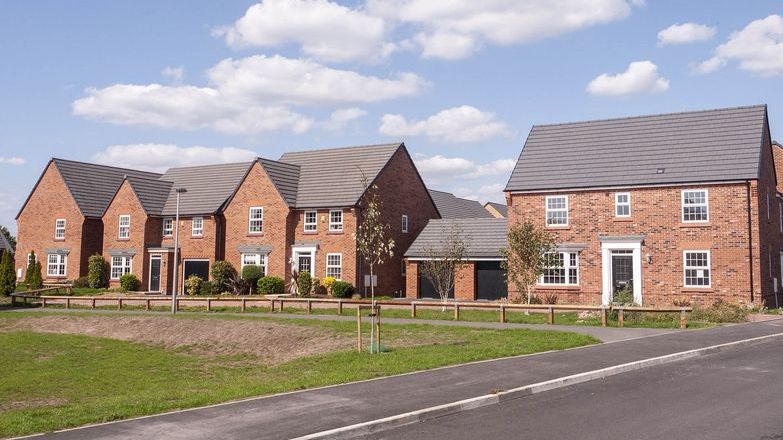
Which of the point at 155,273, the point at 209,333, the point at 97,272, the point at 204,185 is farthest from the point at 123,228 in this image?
the point at 209,333

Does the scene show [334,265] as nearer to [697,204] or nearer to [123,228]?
[123,228]

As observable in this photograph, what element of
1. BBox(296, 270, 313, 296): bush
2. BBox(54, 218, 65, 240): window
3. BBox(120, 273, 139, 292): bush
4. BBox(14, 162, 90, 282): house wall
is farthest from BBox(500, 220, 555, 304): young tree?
BBox(54, 218, 65, 240): window

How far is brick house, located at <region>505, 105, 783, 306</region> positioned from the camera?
3089cm

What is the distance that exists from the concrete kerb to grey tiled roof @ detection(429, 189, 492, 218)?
38817mm

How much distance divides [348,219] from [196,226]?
12400mm

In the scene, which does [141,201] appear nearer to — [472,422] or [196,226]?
[196,226]

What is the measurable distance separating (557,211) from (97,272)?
109 ft

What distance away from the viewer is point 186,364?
70.4 feet

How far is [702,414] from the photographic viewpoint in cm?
1016

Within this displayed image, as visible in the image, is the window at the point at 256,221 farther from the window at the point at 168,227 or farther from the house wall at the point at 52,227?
the house wall at the point at 52,227

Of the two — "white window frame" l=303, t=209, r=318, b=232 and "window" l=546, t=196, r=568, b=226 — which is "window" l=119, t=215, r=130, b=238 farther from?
"window" l=546, t=196, r=568, b=226

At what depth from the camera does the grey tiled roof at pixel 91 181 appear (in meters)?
51.8

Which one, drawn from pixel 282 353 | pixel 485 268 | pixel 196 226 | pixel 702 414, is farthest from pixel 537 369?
pixel 196 226

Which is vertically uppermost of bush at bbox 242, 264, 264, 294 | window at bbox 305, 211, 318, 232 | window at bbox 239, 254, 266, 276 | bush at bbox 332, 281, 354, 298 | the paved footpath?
window at bbox 305, 211, 318, 232
